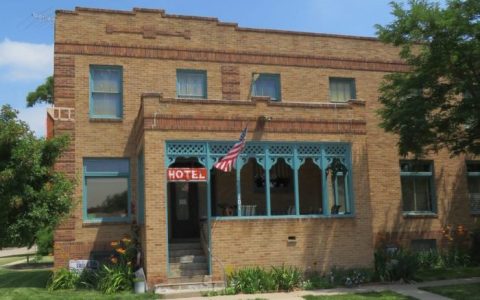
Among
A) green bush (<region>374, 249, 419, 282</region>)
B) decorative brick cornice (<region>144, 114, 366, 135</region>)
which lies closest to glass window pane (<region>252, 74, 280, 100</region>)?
decorative brick cornice (<region>144, 114, 366, 135</region>)

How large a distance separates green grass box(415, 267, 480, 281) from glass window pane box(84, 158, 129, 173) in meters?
9.72

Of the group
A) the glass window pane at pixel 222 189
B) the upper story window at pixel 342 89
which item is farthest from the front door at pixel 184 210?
the upper story window at pixel 342 89

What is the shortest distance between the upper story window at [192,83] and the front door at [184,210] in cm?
307

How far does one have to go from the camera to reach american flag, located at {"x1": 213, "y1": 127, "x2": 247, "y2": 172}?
A: 14602 mm

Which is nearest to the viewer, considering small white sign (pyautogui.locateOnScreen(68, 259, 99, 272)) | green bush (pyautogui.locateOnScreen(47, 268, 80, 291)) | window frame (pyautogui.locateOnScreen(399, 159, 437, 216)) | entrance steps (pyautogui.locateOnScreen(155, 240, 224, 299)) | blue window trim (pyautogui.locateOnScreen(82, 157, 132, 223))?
entrance steps (pyautogui.locateOnScreen(155, 240, 224, 299))

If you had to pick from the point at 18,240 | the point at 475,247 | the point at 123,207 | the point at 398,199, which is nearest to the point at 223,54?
the point at 123,207

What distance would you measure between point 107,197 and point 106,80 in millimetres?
3883

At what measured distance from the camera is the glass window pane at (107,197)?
705 inches

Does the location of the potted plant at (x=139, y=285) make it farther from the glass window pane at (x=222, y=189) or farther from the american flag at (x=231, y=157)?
the glass window pane at (x=222, y=189)

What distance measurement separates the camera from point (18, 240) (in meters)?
12.6

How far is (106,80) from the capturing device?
1858cm

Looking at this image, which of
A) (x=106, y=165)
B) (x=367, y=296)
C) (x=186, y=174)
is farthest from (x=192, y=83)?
(x=367, y=296)

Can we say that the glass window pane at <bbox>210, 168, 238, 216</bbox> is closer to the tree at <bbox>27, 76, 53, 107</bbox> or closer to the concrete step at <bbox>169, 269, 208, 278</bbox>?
the concrete step at <bbox>169, 269, 208, 278</bbox>

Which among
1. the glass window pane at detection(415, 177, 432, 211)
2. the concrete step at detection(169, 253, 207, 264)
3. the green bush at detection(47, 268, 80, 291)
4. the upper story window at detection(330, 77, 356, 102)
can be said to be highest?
the upper story window at detection(330, 77, 356, 102)
